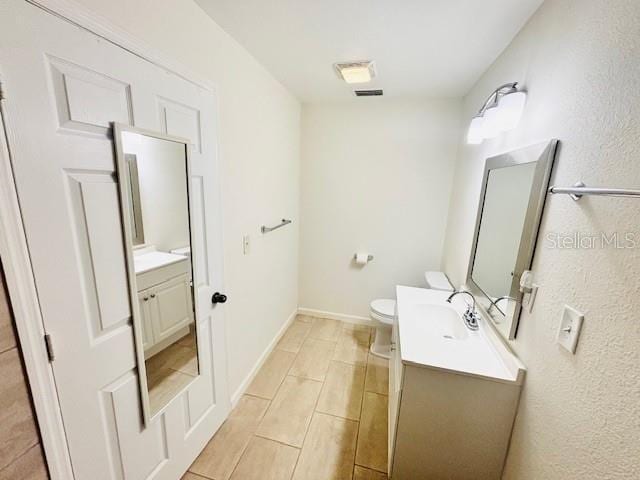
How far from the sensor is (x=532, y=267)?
3.67 feet

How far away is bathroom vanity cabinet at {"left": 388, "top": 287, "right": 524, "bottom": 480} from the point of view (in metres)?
1.17

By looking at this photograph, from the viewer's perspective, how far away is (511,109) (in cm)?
130

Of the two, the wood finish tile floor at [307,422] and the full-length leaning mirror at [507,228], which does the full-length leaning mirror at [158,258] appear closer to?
the wood finish tile floor at [307,422]

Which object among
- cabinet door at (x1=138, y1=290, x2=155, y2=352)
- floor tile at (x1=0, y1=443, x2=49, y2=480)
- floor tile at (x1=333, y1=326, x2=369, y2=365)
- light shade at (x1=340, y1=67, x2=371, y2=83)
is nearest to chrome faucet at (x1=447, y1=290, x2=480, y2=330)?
floor tile at (x1=333, y1=326, x2=369, y2=365)

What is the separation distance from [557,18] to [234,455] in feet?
8.70

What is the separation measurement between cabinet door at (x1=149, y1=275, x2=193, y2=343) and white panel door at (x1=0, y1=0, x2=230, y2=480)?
15 centimetres

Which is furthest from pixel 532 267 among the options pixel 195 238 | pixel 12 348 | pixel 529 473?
pixel 12 348

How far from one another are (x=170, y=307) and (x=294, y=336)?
69.3 inches

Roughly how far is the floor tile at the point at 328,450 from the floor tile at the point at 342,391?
0.23 ft

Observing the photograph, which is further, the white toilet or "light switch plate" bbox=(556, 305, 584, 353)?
the white toilet

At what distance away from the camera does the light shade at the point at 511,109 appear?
1.27 metres

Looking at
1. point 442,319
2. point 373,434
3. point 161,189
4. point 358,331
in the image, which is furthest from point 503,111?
point 358,331

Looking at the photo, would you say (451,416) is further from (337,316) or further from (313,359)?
(337,316)

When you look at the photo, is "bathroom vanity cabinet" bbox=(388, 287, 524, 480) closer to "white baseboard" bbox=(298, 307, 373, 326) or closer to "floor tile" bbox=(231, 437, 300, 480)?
"floor tile" bbox=(231, 437, 300, 480)
